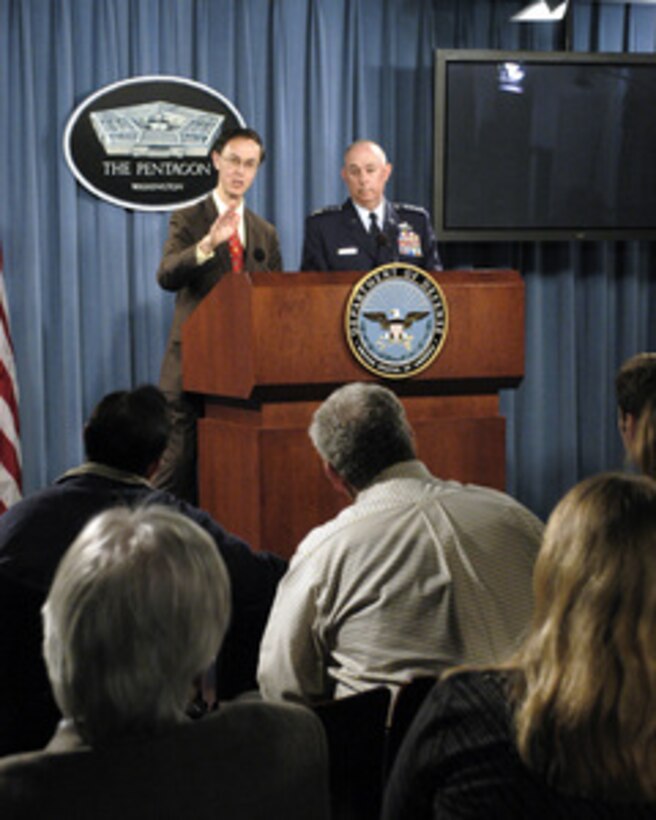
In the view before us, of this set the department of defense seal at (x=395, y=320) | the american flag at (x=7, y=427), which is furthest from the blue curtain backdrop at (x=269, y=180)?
the department of defense seal at (x=395, y=320)

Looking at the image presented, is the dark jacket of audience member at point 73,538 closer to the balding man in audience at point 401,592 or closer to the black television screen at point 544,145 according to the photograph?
the balding man in audience at point 401,592

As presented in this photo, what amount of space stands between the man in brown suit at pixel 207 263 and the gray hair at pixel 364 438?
76.1 inches

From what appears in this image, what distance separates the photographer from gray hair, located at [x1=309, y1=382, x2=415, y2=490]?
8.08 ft

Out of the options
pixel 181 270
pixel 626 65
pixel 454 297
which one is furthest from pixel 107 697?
pixel 626 65

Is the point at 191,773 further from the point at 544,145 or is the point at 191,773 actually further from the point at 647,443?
the point at 544,145

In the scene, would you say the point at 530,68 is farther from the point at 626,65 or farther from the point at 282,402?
the point at 282,402

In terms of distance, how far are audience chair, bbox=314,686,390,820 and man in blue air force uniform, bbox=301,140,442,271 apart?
3.15 meters

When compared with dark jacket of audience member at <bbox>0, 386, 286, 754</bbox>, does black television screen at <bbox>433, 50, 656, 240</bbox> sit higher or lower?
higher

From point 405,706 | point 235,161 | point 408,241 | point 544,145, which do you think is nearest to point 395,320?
point 408,241

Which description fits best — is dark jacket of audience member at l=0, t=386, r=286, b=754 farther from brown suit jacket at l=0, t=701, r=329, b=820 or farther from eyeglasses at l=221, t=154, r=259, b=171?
eyeglasses at l=221, t=154, r=259, b=171

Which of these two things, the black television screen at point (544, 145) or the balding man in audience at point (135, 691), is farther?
the black television screen at point (544, 145)

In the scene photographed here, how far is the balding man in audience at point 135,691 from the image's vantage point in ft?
3.89

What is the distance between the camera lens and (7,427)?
5.04 m

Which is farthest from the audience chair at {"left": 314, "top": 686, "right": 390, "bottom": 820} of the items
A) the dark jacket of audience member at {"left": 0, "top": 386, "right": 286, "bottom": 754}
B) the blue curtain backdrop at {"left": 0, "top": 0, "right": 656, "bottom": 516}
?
the blue curtain backdrop at {"left": 0, "top": 0, "right": 656, "bottom": 516}
